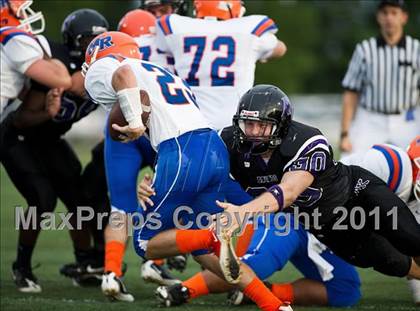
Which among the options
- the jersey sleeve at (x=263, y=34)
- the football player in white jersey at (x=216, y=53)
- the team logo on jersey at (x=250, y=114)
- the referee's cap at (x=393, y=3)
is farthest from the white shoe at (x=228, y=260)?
the referee's cap at (x=393, y=3)

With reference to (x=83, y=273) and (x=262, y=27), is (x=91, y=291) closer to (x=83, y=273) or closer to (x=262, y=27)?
(x=83, y=273)

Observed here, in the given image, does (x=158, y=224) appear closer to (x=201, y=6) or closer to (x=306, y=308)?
(x=306, y=308)

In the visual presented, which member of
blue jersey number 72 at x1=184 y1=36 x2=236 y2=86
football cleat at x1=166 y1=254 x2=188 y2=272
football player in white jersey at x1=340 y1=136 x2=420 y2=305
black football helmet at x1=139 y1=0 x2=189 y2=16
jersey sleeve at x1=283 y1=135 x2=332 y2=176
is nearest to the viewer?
jersey sleeve at x1=283 y1=135 x2=332 y2=176

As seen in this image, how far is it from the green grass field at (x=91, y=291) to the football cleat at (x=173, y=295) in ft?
0.25

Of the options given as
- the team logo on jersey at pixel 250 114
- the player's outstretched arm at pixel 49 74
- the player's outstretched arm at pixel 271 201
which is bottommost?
the player's outstretched arm at pixel 271 201

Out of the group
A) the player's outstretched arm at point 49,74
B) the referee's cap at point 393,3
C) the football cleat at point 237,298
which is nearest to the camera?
the football cleat at point 237,298

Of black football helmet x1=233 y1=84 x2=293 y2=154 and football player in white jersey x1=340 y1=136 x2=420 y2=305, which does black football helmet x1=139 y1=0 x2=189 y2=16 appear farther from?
black football helmet x1=233 y1=84 x2=293 y2=154

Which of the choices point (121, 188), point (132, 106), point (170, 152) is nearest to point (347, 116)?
point (121, 188)

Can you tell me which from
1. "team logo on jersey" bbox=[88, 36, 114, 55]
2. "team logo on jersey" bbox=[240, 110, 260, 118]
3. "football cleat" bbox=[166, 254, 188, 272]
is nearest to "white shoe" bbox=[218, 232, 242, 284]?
"team logo on jersey" bbox=[240, 110, 260, 118]

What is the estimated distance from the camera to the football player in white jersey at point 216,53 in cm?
644

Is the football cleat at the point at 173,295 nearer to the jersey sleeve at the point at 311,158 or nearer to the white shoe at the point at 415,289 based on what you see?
the jersey sleeve at the point at 311,158

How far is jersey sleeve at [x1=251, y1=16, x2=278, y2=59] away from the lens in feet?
21.3

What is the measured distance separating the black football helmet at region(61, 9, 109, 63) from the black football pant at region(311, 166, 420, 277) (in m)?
2.12

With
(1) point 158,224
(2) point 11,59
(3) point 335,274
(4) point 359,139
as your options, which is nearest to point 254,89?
(1) point 158,224
